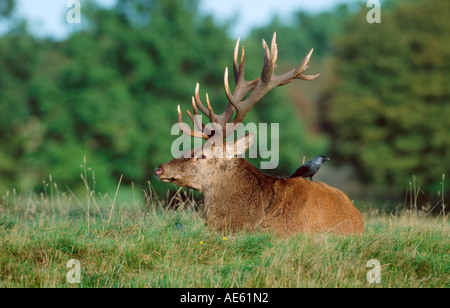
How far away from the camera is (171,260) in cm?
483

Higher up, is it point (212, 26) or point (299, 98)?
point (212, 26)

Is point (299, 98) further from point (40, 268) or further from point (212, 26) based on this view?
point (40, 268)

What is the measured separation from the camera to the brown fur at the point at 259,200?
5625mm

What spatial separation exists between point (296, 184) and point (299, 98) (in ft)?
123

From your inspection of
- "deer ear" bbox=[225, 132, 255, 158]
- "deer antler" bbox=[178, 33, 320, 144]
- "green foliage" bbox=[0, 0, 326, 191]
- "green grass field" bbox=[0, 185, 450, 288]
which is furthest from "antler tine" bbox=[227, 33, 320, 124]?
"green foliage" bbox=[0, 0, 326, 191]

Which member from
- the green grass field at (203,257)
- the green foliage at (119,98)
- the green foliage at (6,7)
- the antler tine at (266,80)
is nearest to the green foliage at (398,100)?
the green foliage at (119,98)

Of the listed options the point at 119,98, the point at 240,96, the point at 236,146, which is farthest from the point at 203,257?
the point at 119,98

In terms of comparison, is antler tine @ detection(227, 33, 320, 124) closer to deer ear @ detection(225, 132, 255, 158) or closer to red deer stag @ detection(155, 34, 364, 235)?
red deer stag @ detection(155, 34, 364, 235)

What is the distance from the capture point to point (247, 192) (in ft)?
19.7

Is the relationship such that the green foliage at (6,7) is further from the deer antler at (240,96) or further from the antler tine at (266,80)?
the antler tine at (266,80)

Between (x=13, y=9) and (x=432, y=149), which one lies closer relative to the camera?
(x=432, y=149)

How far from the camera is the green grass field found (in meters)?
4.45

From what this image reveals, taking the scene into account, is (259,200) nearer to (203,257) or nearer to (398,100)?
(203,257)
